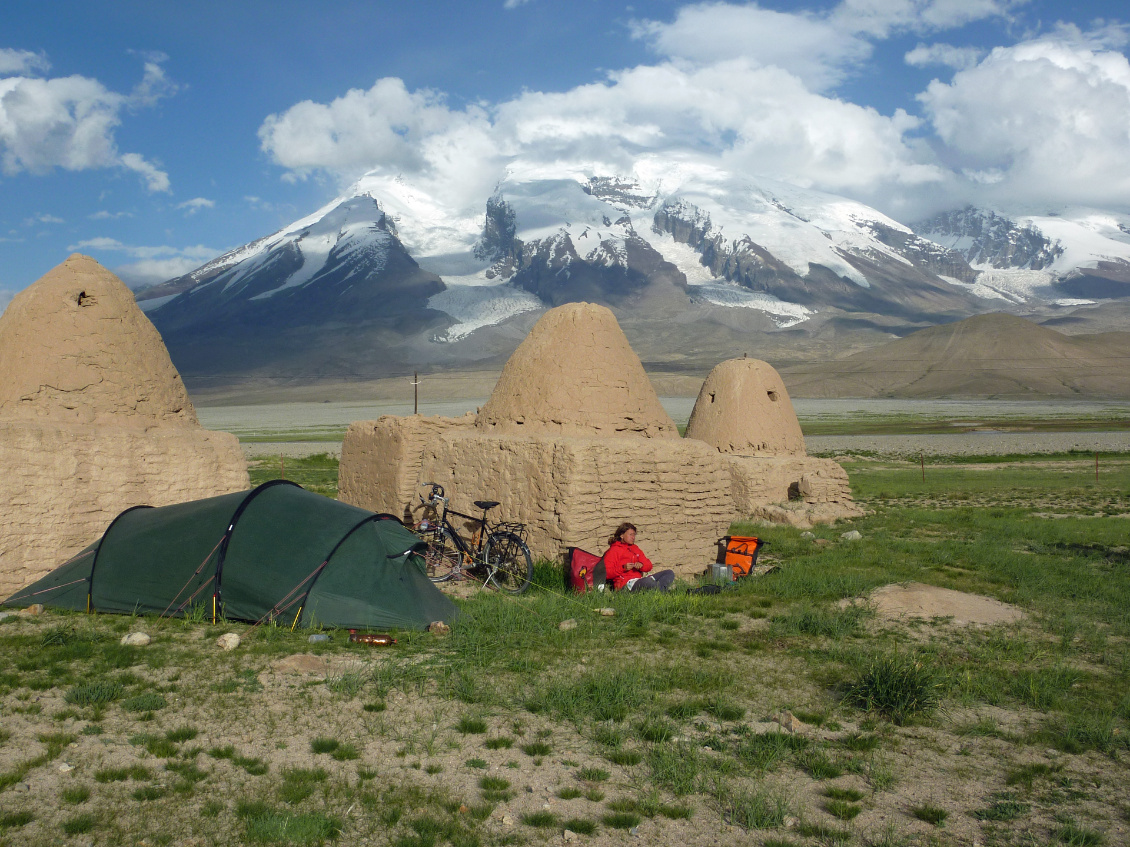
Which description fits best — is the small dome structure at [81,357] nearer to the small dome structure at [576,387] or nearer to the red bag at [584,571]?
the small dome structure at [576,387]

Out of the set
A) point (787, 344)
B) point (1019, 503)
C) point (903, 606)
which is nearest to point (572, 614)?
point (903, 606)

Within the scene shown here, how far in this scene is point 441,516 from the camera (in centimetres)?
1077

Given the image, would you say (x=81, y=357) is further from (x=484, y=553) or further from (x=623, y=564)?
(x=623, y=564)

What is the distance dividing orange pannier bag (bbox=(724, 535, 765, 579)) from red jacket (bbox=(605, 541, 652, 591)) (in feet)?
5.42

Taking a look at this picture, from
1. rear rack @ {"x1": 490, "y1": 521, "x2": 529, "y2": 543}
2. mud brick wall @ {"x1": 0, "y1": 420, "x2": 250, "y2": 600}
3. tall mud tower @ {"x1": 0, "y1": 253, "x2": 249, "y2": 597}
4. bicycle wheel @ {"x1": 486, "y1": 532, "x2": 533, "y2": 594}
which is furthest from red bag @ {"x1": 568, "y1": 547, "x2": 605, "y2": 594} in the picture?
→ mud brick wall @ {"x1": 0, "y1": 420, "x2": 250, "y2": 600}

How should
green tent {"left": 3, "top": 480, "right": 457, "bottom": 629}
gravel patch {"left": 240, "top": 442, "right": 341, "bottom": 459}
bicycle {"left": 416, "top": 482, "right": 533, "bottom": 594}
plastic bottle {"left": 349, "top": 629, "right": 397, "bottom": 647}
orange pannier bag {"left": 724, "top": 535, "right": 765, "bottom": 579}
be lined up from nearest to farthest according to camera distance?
plastic bottle {"left": 349, "top": 629, "right": 397, "bottom": 647} < green tent {"left": 3, "top": 480, "right": 457, "bottom": 629} < bicycle {"left": 416, "top": 482, "right": 533, "bottom": 594} < orange pannier bag {"left": 724, "top": 535, "right": 765, "bottom": 579} < gravel patch {"left": 240, "top": 442, "right": 341, "bottom": 459}

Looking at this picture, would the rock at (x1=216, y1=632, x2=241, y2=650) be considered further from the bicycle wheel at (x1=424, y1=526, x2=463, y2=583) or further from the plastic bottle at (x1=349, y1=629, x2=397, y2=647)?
the bicycle wheel at (x1=424, y1=526, x2=463, y2=583)

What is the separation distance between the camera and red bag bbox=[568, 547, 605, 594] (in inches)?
361

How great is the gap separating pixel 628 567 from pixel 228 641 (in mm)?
4343

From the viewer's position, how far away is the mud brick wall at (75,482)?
8.33 meters

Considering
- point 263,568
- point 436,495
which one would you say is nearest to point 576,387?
point 436,495

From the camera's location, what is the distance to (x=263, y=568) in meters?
7.42

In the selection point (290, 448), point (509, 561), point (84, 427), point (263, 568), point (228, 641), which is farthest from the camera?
point (290, 448)

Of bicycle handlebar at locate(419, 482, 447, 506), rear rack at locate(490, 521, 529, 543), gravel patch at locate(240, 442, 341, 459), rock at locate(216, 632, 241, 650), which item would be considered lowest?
gravel patch at locate(240, 442, 341, 459)
